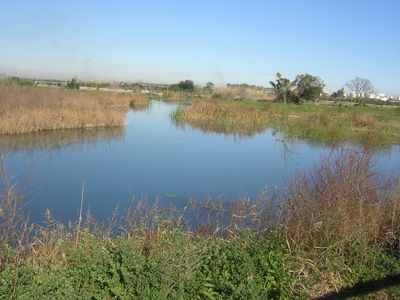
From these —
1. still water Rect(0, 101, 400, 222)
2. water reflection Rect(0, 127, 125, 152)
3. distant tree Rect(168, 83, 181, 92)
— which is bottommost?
still water Rect(0, 101, 400, 222)

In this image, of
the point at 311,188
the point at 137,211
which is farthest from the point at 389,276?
the point at 137,211

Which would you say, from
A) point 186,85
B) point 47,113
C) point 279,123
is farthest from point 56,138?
point 186,85

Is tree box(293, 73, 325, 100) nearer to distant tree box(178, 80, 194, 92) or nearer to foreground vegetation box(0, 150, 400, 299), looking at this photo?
distant tree box(178, 80, 194, 92)

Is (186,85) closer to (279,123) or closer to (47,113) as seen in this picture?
(279,123)

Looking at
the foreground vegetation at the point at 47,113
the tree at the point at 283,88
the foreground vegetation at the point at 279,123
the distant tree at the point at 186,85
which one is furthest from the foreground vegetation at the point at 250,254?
the distant tree at the point at 186,85

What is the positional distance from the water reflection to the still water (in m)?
0.03

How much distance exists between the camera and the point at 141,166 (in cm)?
1360

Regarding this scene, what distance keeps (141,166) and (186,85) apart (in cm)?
6096

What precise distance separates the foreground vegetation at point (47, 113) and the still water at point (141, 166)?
538 mm

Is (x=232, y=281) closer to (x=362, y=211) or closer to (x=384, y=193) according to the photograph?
(x=362, y=211)

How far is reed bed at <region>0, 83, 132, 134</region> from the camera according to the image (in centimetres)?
1753

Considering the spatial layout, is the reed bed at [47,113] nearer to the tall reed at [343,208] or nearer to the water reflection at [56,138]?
the water reflection at [56,138]

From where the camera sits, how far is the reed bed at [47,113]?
57.5ft

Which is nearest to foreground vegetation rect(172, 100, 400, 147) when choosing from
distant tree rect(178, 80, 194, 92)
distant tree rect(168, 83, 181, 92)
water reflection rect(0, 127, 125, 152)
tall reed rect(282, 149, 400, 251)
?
water reflection rect(0, 127, 125, 152)
